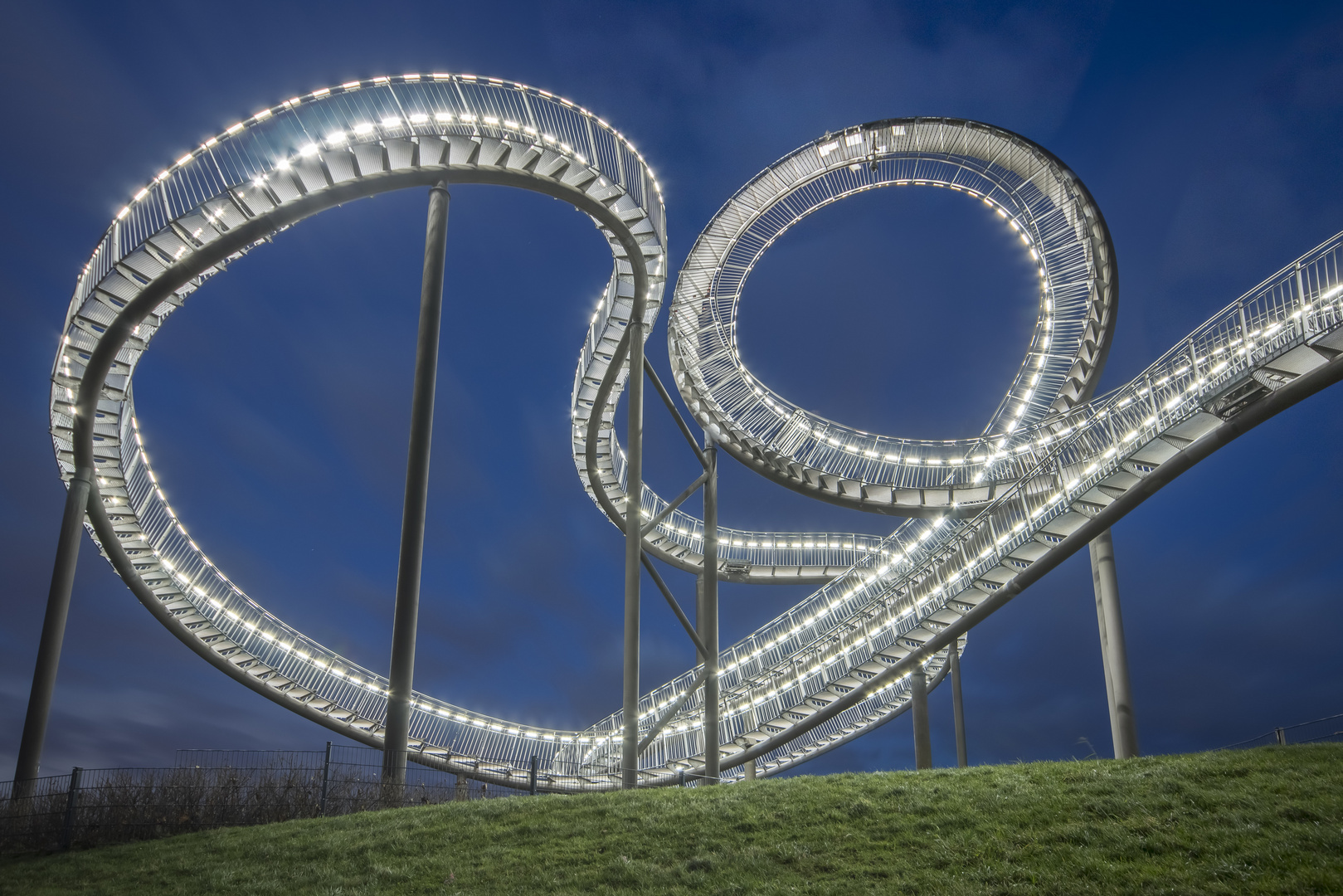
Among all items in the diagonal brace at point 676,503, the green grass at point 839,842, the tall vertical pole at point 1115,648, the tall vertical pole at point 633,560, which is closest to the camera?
the green grass at point 839,842

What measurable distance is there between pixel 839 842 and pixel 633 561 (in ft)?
39.3

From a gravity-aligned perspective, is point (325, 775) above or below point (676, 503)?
below

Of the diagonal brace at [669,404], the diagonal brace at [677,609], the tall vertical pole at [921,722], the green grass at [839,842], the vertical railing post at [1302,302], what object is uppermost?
the diagonal brace at [669,404]

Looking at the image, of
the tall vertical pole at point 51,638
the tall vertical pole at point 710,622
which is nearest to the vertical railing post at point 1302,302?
the tall vertical pole at point 710,622

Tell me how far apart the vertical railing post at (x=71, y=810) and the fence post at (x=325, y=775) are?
353cm

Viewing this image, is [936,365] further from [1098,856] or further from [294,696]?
[1098,856]

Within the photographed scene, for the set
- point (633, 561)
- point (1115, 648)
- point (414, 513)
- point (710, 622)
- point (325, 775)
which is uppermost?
point (633, 561)

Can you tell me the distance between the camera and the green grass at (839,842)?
863 cm

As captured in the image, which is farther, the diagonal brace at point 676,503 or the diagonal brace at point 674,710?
the diagonal brace at point 676,503

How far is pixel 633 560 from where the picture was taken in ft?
71.4

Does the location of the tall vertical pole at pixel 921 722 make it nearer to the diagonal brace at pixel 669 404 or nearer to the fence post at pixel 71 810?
the diagonal brace at pixel 669 404

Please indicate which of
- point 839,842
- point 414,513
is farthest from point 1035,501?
point 414,513

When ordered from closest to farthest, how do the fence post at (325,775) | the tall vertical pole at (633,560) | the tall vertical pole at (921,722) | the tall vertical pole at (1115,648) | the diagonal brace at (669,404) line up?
the fence post at (325,775) < the tall vertical pole at (1115,648) < the tall vertical pole at (633,560) < the tall vertical pole at (921,722) < the diagonal brace at (669,404)

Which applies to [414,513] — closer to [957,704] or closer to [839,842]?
[839,842]
